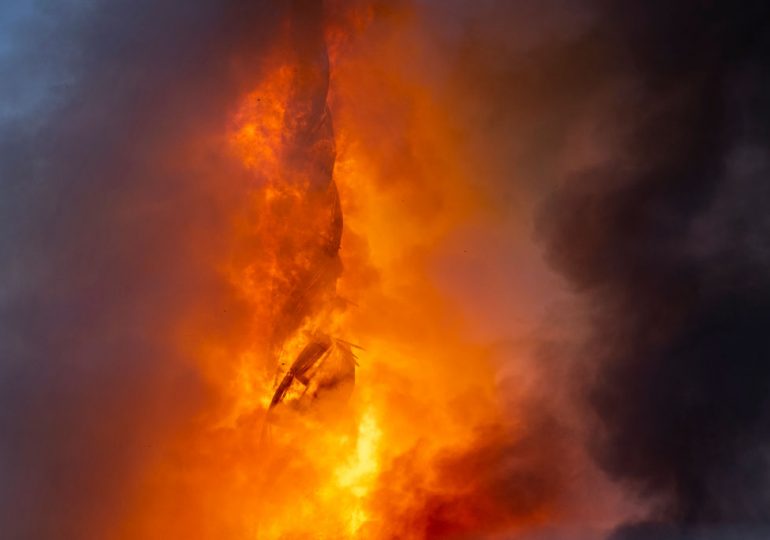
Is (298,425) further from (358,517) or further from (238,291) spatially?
(238,291)

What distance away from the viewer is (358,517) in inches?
368

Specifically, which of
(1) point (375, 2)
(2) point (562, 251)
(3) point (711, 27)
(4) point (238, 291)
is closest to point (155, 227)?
(4) point (238, 291)

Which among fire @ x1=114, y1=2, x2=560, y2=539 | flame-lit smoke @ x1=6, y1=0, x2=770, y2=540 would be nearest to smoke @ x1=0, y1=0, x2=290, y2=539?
flame-lit smoke @ x1=6, y1=0, x2=770, y2=540

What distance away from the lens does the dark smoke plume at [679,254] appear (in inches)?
→ 379

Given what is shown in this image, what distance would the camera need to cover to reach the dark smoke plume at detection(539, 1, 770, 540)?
9625 millimetres

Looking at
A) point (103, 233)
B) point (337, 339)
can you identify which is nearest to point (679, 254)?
point (337, 339)

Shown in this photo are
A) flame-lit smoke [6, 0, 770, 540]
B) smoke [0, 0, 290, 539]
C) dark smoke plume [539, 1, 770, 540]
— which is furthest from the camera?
dark smoke plume [539, 1, 770, 540]

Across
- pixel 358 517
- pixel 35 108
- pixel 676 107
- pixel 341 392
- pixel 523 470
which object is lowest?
pixel 358 517

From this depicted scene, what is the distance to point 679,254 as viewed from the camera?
32.5 feet

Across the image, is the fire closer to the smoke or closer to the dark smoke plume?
the smoke

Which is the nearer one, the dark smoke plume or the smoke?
the smoke

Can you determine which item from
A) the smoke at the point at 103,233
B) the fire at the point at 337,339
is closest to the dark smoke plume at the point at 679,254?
the fire at the point at 337,339

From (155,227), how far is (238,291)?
158 centimetres

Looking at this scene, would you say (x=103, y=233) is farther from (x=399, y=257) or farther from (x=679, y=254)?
(x=679, y=254)
